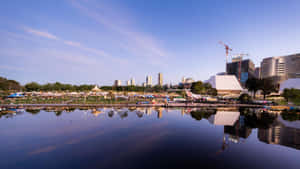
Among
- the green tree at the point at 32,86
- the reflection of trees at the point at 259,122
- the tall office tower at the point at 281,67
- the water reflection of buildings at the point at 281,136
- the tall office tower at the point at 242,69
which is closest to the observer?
the water reflection of buildings at the point at 281,136

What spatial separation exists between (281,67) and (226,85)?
98.6 m

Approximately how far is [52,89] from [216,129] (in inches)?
3227

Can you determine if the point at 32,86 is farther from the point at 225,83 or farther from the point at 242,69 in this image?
the point at 242,69

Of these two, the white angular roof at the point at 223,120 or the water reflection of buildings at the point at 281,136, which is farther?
the white angular roof at the point at 223,120

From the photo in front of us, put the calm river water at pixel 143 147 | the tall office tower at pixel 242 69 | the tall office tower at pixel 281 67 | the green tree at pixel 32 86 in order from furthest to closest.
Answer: the tall office tower at pixel 242 69
the tall office tower at pixel 281 67
the green tree at pixel 32 86
the calm river water at pixel 143 147

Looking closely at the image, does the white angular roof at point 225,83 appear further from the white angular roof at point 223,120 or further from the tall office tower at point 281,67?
the white angular roof at point 223,120

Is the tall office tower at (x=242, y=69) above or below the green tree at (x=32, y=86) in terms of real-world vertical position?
above

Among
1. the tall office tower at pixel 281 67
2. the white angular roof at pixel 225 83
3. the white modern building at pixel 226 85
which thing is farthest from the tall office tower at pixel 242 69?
the white modern building at pixel 226 85

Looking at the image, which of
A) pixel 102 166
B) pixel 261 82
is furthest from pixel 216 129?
pixel 261 82

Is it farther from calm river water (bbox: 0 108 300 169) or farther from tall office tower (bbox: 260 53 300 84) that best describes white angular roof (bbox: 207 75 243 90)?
calm river water (bbox: 0 108 300 169)

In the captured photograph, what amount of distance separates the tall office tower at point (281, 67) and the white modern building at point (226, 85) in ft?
220

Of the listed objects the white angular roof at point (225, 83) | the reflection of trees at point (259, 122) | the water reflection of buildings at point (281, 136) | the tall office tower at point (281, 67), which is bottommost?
the water reflection of buildings at point (281, 136)

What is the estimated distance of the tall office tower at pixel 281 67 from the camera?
127 m

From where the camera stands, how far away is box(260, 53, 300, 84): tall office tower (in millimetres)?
126562
